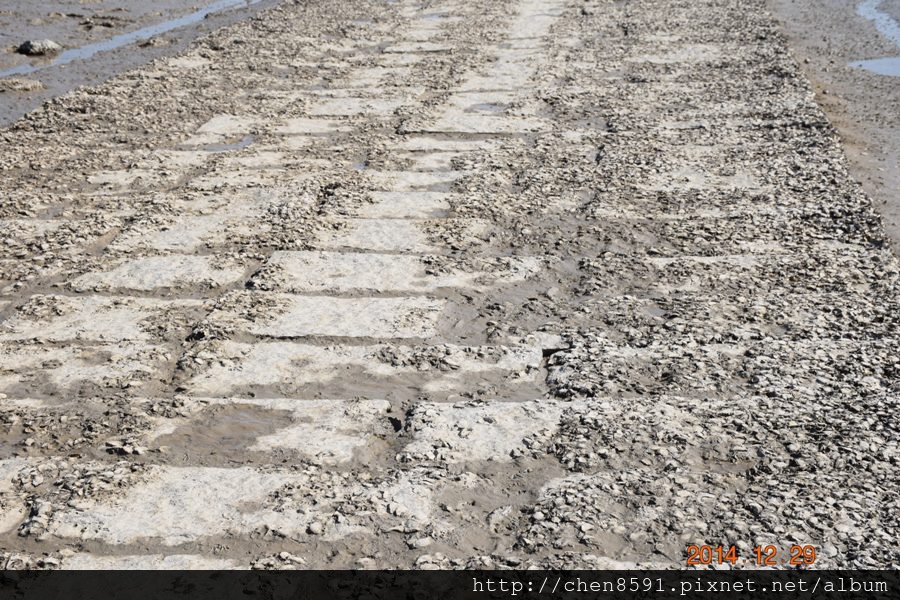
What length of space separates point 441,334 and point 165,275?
1351 mm

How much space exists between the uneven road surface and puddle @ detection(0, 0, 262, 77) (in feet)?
5.71

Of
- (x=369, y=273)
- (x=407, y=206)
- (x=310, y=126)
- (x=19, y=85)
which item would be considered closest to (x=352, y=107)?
(x=310, y=126)

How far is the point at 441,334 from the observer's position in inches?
149

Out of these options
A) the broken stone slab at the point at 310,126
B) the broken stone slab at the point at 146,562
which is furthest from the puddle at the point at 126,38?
the broken stone slab at the point at 146,562

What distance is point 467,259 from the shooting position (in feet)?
14.6

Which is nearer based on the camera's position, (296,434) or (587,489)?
(587,489)

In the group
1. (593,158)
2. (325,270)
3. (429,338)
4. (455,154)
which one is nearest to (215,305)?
(325,270)

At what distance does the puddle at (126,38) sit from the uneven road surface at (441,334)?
1.74 meters

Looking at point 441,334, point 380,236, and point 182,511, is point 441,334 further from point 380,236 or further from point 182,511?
point 182,511

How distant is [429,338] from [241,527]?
1.26 metres

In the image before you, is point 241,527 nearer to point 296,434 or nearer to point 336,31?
point 296,434

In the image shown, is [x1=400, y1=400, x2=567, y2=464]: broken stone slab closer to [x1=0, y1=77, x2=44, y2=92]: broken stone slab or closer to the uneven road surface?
the uneven road surface

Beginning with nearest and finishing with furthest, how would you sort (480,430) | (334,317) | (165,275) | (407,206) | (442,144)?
(480,430) < (334,317) < (165,275) < (407,206) < (442,144)

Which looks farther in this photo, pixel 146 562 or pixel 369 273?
pixel 369 273
